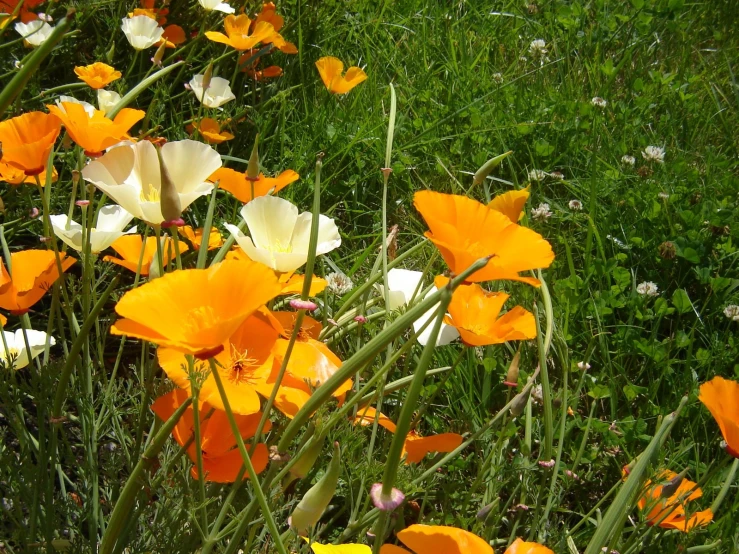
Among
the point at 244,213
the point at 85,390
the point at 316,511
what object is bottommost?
the point at 85,390

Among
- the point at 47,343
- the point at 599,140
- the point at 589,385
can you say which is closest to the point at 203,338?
the point at 47,343

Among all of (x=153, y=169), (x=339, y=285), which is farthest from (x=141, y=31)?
(x=153, y=169)

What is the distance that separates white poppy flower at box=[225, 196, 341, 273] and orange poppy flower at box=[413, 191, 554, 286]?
0.56 feet

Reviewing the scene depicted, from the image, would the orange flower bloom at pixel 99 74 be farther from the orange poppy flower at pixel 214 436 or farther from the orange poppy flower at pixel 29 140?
the orange poppy flower at pixel 214 436

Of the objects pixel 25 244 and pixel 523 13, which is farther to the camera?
pixel 523 13

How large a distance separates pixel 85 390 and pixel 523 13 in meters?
2.61

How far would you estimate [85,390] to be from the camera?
42.1 inches

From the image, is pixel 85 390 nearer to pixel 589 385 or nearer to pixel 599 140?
pixel 589 385

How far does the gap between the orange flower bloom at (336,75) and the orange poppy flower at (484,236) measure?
1.26 meters

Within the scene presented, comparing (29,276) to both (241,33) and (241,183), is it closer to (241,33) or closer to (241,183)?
(241,183)

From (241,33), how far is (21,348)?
3.39 ft

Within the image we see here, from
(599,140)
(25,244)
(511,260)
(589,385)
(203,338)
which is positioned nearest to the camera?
(203,338)

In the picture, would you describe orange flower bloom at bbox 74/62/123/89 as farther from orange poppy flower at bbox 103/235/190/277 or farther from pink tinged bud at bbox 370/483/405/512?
pink tinged bud at bbox 370/483/405/512

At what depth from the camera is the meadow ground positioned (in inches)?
39.7
